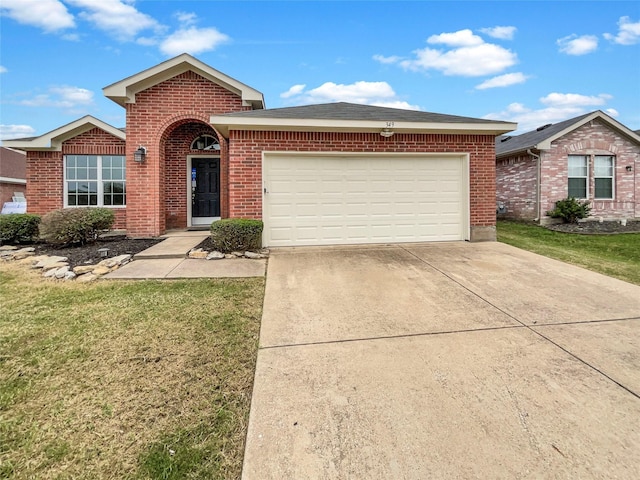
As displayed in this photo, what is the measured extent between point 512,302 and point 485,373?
1.96 m

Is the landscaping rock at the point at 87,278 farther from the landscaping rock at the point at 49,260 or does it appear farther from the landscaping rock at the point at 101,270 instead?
the landscaping rock at the point at 49,260

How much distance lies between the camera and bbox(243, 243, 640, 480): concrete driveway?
1812 mm

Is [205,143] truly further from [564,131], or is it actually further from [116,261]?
[564,131]

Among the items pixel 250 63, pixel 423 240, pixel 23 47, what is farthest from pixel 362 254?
pixel 23 47

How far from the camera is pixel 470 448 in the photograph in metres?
1.88

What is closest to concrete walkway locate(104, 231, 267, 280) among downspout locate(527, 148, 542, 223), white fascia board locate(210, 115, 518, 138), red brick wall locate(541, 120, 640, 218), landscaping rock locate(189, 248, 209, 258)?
landscaping rock locate(189, 248, 209, 258)

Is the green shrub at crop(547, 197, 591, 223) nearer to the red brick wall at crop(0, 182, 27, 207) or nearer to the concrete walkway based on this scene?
the concrete walkway

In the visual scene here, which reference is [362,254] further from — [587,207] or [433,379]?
[587,207]

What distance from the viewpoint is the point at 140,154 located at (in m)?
9.25

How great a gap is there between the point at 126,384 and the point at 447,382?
236 centimetres

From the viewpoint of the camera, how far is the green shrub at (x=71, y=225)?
7.59 meters

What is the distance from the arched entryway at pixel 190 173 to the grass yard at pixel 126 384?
262 inches

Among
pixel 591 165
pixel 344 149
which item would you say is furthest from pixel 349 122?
pixel 591 165

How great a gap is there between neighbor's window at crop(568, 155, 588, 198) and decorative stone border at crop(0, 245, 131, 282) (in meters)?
15.3
